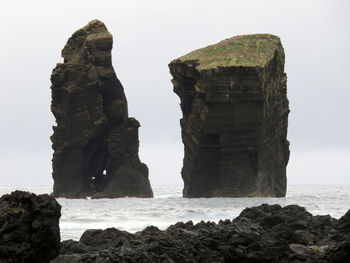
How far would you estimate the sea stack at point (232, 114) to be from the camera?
245 ft

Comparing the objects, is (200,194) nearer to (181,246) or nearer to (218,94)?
(218,94)

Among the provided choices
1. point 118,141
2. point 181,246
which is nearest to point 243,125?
point 118,141

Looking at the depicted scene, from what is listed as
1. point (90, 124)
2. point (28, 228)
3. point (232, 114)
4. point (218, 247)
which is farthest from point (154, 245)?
point (90, 124)

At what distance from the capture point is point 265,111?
77.7 metres

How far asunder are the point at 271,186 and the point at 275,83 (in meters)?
12.2

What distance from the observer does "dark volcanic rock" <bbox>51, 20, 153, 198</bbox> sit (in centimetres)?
9019

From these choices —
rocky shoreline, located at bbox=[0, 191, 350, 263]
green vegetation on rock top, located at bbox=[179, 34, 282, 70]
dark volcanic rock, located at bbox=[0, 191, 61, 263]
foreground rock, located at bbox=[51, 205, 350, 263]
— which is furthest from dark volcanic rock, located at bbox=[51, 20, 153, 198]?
dark volcanic rock, located at bbox=[0, 191, 61, 263]

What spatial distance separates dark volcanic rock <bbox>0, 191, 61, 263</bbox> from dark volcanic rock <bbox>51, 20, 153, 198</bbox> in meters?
73.2

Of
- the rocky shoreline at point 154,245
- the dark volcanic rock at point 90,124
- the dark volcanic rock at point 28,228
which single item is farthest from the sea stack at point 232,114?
the dark volcanic rock at point 28,228

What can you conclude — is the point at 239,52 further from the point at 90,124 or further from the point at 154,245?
the point at 154,245

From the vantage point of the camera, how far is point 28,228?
1473 centimetres

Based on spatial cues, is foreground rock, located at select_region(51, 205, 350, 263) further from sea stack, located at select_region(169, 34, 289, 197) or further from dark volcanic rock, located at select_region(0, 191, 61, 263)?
sea stack, located at select_region(169, 34, 289, 197)

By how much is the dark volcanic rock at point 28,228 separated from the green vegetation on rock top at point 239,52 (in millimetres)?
60351

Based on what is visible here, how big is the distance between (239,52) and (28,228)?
217 ft
